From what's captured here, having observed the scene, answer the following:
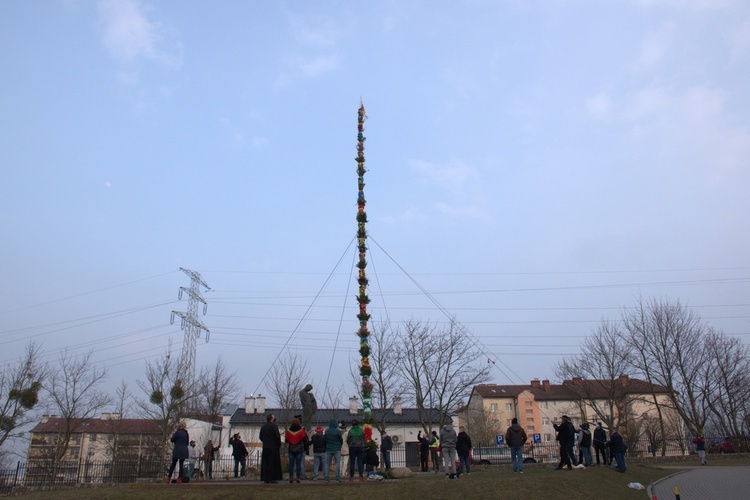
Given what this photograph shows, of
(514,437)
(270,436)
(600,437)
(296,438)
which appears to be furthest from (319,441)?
(600,437)

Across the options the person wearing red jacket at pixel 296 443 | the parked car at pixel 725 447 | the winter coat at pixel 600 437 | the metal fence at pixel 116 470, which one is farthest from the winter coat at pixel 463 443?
the parked car at pixel 725 447

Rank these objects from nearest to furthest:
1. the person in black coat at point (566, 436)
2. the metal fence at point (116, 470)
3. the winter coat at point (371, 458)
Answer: the winter coat at point (371, 458)
the person in black coat at point (566, 436)
the metal fence at point (116, 470)

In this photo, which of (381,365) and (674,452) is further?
(674,452)

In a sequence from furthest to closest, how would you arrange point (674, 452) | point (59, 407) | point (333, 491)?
point (674, 452) < point (59, 407) < point (333, 491)

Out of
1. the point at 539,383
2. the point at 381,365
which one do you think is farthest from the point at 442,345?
the point at 539,383

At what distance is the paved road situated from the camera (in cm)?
1830

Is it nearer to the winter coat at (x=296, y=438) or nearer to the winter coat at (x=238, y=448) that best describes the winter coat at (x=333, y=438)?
the winter coat at (x=296, y=438)

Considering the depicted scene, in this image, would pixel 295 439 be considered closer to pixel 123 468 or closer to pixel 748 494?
Answer: pixel 748 494

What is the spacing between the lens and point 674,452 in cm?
5397

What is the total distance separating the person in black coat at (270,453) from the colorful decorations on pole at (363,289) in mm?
4526

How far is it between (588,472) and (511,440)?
9.61 feet

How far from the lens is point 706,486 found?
21.3 metres

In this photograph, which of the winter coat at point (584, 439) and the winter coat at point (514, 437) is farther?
the winter coat at point (584, 439)

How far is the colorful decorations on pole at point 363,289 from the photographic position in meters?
21.4
